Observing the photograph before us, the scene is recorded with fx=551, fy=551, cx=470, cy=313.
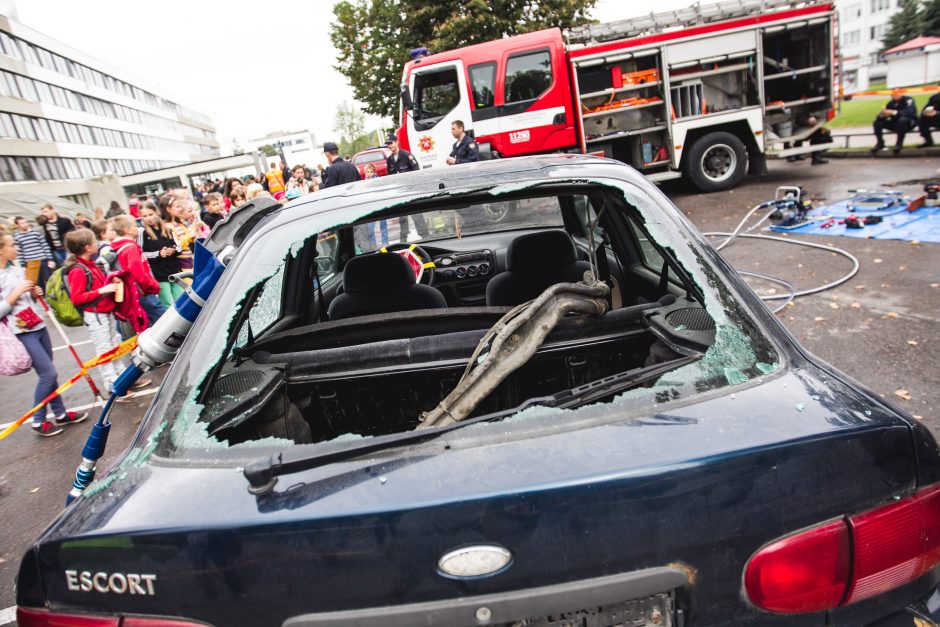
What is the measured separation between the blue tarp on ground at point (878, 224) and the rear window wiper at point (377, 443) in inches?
276

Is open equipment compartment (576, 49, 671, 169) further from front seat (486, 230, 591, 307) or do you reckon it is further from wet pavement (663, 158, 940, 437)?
front seat (486, 230, 591, 307)

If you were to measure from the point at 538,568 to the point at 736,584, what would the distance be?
37 centimetres

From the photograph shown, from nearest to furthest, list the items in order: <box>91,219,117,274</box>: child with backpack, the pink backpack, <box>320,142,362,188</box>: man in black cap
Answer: the pink backpack, <box>91,219,117,274</box>: child with backpack, <box>320,142,362,188</box>: man in black cap

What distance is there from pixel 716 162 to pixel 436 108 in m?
5.71

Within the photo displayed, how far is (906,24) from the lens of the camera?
49.3 meters

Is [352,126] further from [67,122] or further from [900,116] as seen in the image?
[900,116]

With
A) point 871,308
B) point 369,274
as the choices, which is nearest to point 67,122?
point 369,274

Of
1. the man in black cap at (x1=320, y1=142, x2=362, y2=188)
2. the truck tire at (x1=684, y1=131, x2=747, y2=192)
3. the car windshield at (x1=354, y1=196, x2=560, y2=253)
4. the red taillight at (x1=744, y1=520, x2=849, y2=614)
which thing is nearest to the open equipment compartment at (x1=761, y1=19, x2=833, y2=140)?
the truck tire at (x1=684, y1=131, x2=747, y2=192)

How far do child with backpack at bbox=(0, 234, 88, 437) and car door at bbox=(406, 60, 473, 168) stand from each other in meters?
7.03

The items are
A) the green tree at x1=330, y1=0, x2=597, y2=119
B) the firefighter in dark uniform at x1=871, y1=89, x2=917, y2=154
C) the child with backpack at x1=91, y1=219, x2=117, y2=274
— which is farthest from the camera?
the green tree at x1=330, y1=0, x2=597, y2=119

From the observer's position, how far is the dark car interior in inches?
67.4

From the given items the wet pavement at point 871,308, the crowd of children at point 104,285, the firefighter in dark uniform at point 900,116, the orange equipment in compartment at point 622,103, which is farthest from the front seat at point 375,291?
the firefighter in dark uniform at point 900,116

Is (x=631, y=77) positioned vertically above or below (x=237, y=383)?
above

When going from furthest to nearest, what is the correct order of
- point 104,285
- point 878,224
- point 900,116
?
point 900,116 → point 878,224 → point 104,285
